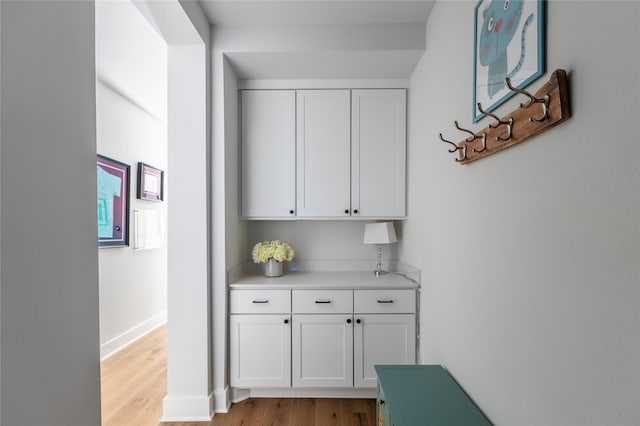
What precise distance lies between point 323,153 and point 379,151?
43 centimetres

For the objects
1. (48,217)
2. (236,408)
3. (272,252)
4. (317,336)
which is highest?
(48,217)

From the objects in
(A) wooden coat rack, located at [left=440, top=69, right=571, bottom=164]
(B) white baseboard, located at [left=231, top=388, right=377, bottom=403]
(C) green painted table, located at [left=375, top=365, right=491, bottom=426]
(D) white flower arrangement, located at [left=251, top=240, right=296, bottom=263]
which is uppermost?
(A) wooden coat rack, located at [left=440, top=69, right=571, bottom=164]

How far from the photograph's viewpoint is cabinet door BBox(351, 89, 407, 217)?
105 inches

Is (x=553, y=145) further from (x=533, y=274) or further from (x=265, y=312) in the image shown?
(x=265, y=312)

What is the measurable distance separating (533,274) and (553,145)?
14.5 inches

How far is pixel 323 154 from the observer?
8.79 ft

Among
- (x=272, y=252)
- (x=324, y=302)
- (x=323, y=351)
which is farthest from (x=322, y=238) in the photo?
(x=323, y=351)

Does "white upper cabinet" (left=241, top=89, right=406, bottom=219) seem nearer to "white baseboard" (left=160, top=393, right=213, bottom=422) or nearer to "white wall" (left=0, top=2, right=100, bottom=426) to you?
"white baseboard" (left=160, top=393, right=213, bottom=422)

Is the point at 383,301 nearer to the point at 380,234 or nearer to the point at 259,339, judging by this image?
the point at 380,234

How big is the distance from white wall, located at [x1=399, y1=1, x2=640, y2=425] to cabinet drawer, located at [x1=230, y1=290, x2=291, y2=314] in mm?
1145

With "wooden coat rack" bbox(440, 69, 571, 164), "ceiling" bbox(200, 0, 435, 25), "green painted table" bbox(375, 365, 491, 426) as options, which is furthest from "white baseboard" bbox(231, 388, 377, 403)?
"ceiling" bbox(200, 0, 435, 25)

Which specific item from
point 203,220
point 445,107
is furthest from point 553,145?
point 203,220

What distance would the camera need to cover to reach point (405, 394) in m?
1.43

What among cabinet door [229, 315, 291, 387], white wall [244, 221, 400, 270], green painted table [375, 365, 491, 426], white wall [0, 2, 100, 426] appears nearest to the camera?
white wall [0, 2, 100, 426]
